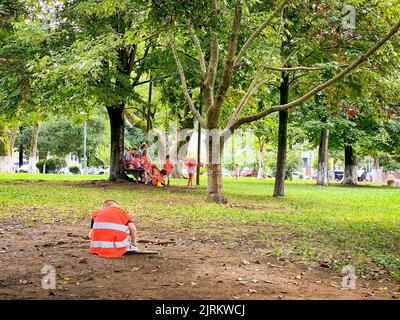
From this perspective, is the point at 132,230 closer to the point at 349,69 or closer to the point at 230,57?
the point at 349,69

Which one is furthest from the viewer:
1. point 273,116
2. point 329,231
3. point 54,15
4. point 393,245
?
point 273,116

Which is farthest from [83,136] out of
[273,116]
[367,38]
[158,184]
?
[367,38]

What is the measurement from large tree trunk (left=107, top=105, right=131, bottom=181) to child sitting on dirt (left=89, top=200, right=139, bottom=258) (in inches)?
629

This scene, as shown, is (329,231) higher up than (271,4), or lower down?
lower down

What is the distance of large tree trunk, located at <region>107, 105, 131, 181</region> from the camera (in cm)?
2272

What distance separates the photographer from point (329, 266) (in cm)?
709

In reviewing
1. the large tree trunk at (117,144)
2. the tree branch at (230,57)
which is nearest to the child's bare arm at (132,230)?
the tree branch at (230,57)

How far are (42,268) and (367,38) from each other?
542 inches

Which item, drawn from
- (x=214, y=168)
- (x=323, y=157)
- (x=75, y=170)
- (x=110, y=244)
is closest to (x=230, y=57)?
(x=214, y=168)

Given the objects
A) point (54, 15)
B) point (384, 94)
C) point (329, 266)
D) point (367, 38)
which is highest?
point (54, 15)

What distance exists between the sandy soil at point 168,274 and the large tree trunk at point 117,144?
567 inches

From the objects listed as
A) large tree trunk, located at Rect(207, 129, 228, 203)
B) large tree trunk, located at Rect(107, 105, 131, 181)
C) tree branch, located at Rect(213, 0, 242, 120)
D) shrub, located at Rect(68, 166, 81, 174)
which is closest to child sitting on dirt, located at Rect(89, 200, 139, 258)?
tree branch, located at Rect(213, 0, 242, 120)

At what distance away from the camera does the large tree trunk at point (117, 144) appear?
22.7 metres

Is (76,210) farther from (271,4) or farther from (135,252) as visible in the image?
(271,4)
